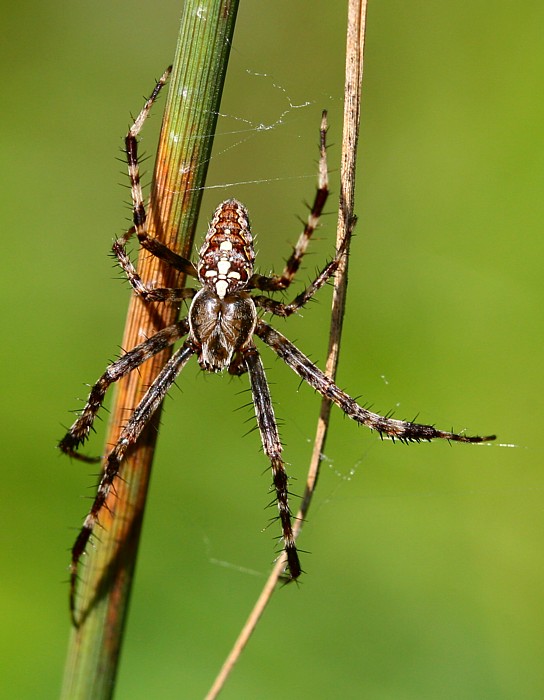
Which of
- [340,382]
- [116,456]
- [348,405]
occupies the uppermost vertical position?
[340,382]

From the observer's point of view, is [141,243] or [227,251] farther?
[227,251]

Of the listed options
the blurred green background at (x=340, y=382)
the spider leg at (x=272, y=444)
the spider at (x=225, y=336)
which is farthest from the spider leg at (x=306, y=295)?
the blurred green background at (x=340, y=382)

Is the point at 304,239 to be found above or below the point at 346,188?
above

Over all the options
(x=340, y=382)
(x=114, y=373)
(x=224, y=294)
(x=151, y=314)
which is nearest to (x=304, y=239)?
(x=224, y=294)

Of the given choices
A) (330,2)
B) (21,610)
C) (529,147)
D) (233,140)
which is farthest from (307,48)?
(21,610)

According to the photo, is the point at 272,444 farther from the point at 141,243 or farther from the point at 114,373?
the point at 141,243

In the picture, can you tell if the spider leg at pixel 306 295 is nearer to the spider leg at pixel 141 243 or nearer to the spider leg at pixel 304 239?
the spider leg at pixel 304 239

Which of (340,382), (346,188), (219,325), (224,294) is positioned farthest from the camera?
(340,382)
